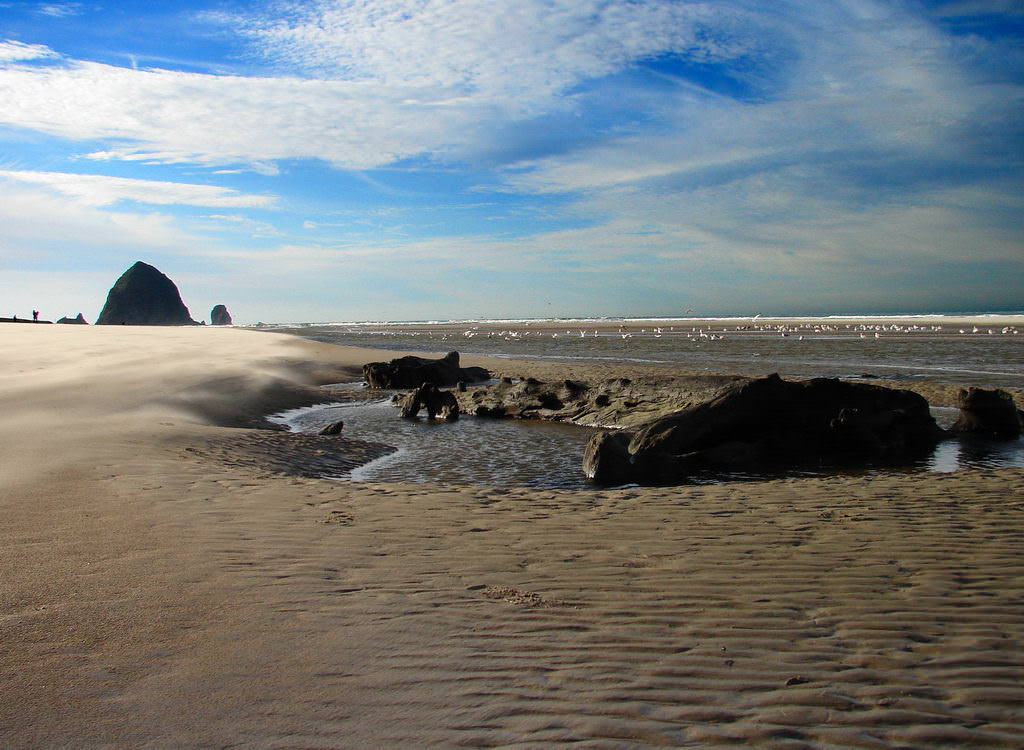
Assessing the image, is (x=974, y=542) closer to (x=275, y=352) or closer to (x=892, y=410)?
(x=892, y=410)

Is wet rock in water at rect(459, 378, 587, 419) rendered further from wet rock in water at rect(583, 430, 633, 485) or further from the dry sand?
the dry sand

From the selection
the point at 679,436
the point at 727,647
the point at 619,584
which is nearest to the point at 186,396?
the point at 679,436

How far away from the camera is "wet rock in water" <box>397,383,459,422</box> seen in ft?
51.0

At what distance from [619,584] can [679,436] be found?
5906 mm

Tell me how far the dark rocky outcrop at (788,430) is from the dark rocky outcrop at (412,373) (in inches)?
472

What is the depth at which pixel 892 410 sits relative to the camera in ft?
37.2

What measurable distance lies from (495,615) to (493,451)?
7.23 metres

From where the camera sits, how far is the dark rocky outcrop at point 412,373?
2184 centimetres

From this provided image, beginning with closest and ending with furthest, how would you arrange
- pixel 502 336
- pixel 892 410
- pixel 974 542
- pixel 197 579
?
pixel 197 579, pixel 974 542, pixel 892 410, pixel 502 336

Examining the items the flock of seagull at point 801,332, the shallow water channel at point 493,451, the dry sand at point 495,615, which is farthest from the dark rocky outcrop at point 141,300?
the dry sand at point 495,615

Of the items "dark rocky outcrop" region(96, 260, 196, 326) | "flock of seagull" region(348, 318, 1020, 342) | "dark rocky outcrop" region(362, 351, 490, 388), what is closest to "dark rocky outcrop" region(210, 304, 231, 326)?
"dark rocky outcrop" region(96, 260, 196, 326)

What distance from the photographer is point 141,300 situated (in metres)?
132

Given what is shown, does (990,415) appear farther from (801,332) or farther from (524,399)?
(801,332)

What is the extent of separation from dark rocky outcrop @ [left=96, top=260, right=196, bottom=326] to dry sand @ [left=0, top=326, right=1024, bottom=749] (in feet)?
460
